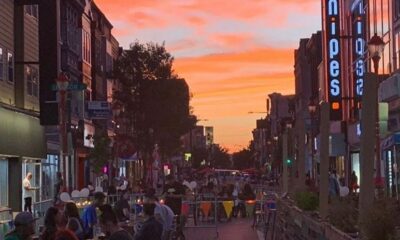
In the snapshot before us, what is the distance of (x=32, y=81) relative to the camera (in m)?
42.5

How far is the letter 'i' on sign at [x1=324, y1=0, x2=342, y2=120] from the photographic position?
188 ft

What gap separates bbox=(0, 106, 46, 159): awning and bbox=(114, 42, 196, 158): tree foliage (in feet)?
92.2

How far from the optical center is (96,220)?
1784 cm

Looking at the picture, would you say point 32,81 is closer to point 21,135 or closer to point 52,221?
point 21,135

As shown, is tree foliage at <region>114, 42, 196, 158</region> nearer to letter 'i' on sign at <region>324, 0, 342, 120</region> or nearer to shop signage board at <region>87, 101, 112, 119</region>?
letter 'i' on sign at <region>324, 0, 342, 120</region>

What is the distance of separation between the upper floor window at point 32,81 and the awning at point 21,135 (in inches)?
50.5

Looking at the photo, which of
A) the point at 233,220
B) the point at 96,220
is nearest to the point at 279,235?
the point at 96,220

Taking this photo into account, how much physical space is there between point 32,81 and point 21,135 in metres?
3.61

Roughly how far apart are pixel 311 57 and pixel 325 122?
82.1 meters

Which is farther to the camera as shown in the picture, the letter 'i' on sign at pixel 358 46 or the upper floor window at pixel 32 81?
the letter 'i' on sign at pixel 358 46

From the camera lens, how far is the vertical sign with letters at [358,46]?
2037 inches

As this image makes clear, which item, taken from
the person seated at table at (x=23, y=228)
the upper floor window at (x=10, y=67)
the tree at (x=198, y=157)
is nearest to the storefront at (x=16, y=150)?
the upper floor window at (x=10, y=67)

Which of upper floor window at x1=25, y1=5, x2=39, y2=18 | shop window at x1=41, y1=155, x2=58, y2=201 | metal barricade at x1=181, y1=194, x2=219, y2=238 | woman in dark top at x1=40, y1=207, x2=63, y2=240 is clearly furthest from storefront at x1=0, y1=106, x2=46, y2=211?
woman in dark top at x1=40, y1=207, x2=63, y2=240

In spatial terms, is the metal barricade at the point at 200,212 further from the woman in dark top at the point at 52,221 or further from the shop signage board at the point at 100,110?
the woman in dark top at the point at 52,221
